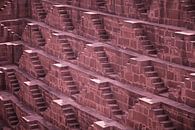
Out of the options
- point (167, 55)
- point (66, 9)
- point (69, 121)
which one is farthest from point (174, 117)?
point (66, 9)

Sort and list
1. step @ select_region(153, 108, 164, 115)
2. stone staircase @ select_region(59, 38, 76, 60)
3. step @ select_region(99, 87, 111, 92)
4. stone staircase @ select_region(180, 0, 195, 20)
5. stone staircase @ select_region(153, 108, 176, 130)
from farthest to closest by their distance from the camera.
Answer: stone staircase @ select_region(59, 38, 76, 60), step @ select_region(99, 87, 111, 92), stone staircase @ select_region(180, 0, 195, 20), step @ select_region(153, 108, 164, 115), stone staircase @ select_region(153, 108, 176, 130)

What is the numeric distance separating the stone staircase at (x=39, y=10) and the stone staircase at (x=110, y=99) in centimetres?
Result: 774

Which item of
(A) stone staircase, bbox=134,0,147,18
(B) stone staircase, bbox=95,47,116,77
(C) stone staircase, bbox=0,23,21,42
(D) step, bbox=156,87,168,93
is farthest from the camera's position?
(C) stone staircase, bbox=0,23,21,42

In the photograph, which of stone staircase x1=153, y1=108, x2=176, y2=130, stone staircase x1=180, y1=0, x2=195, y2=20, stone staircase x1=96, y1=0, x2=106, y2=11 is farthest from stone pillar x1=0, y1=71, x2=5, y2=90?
stone staircase x1=153, y1=108, x2=176, y2=130

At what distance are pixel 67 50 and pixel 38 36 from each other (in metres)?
2.90

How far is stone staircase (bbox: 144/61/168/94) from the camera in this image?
50.8ft

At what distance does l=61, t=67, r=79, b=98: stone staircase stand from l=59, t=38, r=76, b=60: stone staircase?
0.95 meters

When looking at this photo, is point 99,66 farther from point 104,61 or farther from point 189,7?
point 189,7

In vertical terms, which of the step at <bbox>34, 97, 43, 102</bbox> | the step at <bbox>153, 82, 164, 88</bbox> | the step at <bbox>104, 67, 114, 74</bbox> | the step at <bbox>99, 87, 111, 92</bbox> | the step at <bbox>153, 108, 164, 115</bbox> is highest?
the step at <bbox>104, 67, 114, 74</bbox>

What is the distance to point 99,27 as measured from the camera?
19.2 m

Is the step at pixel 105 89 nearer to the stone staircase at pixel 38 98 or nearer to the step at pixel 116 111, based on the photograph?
the step at pixel 116 111

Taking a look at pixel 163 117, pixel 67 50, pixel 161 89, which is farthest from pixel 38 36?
pixel 163 117

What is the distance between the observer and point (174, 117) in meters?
14.4

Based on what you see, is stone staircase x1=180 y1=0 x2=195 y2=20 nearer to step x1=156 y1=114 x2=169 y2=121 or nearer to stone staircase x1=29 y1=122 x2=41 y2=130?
step x1=156 y1=114 x2=169 y2=121
